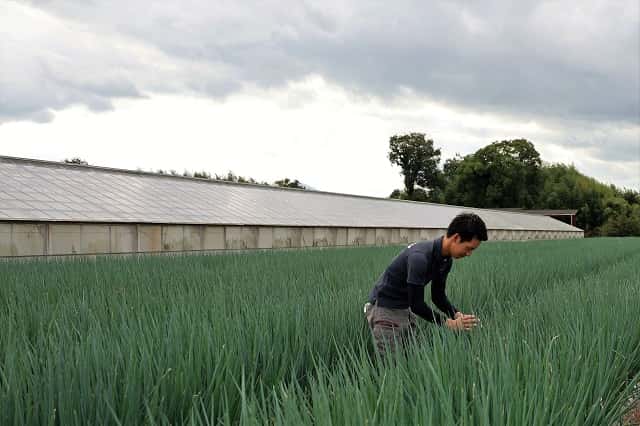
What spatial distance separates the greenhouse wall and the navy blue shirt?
7297 mm

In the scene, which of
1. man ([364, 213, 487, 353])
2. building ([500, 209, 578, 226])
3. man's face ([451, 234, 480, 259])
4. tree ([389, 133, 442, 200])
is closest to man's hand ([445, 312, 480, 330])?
man ([364, 213, 487, 353])

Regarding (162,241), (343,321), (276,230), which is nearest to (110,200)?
(162,241)

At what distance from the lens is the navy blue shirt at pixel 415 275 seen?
2922 millimetres

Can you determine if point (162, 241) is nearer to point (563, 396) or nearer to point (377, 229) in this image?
point (377, 229)

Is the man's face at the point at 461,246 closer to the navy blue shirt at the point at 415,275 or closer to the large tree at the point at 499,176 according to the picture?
the navy blue shirt at the point at 415,275

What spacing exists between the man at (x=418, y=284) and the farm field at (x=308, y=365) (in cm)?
13

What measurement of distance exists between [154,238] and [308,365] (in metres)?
8.64

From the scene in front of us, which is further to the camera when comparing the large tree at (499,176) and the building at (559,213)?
the large tree at (499,176)

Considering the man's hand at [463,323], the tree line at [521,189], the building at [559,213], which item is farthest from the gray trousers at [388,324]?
the tree line at [521,189]

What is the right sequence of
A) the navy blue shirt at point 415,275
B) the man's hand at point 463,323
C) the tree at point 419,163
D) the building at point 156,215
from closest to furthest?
the man's hand at point 463,323 → the navy blue shirt at point 415,275 → the building at point 156,215 → the tree at point 419,163

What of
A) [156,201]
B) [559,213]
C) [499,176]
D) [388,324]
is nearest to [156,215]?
[156,201]

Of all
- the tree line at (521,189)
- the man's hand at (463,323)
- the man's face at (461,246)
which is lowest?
the man's hand at (463,323)

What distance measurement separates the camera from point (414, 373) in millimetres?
1959

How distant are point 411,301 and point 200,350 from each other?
1163 millimetres
